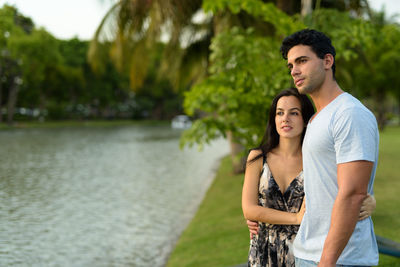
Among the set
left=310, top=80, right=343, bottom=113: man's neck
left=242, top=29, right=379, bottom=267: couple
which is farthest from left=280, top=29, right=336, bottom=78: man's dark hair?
left=310, top=80, right=343, bottom=113: man's neck

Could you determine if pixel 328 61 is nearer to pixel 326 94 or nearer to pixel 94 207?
pixel 326 94

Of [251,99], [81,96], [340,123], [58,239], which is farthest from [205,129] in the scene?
[81,96]

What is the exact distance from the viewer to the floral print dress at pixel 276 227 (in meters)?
2.91

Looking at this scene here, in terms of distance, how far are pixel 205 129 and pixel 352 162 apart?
6.23 m

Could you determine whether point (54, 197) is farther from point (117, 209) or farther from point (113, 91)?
point (113, 91)

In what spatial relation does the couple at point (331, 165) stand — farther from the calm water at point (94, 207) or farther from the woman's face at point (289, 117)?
the calm water at point (94, 207)

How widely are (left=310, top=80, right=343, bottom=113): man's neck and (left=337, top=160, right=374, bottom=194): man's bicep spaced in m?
0.32

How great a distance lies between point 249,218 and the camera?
295cm

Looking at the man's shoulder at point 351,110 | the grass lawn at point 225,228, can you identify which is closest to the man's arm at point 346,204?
the man's shoulder at point 351,110

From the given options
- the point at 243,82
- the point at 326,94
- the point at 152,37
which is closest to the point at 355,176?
the point at 326,94

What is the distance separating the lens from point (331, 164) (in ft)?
6.86

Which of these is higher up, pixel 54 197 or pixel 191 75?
pixel 191 75

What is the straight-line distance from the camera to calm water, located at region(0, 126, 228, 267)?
Result: 738cm

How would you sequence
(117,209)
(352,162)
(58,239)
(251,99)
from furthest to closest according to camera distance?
(117,209) → (58,239) → (251,99) → (352,162)
